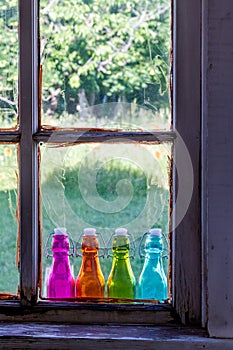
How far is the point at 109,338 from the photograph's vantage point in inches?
43.2

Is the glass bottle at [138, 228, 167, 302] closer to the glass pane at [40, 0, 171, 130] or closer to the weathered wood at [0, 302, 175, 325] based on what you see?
the weathered wood at [0, 302, 175, 325]

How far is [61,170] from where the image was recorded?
1.22m

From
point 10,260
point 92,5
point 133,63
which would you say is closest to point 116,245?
point 10,260

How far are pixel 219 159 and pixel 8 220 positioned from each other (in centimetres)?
42

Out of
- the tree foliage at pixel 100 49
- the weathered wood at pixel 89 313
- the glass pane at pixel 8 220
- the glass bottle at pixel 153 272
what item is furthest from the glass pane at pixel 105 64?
the weathered wood at pixel 89 313

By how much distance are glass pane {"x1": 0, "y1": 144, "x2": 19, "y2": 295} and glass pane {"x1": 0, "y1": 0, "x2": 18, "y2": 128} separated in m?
0.06

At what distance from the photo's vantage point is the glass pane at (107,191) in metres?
1.20

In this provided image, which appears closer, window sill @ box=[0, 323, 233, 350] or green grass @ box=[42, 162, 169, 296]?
window sill @ box=[0, 323, 233, 350]

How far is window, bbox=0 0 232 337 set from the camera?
109 centimetres

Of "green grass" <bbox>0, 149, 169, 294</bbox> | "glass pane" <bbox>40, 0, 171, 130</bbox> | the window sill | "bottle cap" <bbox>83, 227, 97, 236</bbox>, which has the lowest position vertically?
the window sill

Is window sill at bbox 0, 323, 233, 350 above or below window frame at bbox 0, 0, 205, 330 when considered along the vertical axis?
below

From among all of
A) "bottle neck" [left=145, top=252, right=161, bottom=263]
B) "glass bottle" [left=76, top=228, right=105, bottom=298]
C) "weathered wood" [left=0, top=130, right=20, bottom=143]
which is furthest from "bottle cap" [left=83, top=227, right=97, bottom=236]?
"weathered wood" [left=0, top=130, right=20, bottom=143]

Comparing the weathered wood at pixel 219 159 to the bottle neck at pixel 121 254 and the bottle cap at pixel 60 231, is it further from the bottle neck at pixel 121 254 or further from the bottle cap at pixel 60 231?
the bottle cap at pixel 60 231

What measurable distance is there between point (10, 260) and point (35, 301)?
0.31 ft
